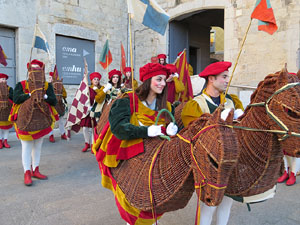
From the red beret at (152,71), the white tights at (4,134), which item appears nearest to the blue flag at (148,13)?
the red beret at (152,71)

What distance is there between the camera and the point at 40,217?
2.99 metres

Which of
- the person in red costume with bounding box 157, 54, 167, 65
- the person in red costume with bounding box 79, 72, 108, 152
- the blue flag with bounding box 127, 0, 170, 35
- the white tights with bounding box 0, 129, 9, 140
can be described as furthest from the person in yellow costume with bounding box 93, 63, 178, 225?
the white tights with bounding box 0, 129, 9, 140

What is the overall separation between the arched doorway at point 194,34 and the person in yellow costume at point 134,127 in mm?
8079

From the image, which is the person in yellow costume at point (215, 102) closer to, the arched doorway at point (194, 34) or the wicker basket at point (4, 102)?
the wicker basket at point (4, 102)

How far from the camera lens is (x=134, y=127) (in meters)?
1.86

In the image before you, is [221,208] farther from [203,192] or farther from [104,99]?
[104,99]

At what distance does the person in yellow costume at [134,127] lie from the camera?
1860mm

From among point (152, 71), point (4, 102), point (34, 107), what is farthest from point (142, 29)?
point (152, 71)

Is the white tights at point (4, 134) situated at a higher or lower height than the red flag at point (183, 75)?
lower

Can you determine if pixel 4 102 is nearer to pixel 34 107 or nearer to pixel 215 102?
pixel 34 107

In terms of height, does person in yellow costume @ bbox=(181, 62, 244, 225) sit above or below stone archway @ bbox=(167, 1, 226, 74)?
below

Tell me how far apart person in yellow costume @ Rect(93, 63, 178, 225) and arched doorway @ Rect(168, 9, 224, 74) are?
808 cm

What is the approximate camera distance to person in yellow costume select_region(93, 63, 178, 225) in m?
1.86

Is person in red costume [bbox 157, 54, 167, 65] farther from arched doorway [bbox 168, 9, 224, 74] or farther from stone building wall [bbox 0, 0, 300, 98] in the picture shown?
arched doorway [bbox 168, 9, 224, 74]
